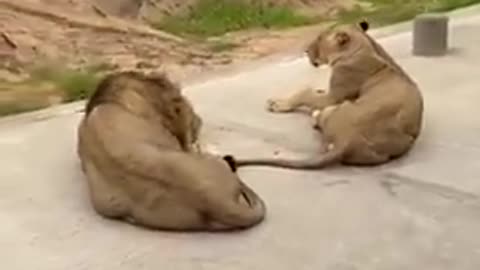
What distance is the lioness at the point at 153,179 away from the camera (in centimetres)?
351

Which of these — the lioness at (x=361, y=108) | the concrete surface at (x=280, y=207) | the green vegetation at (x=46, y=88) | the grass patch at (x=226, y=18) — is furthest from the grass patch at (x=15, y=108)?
the grass patch at (x=226, y=18)

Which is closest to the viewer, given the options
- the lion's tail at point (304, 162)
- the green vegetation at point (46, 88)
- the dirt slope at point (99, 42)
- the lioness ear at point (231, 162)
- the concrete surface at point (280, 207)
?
the concrete surface at point (280, 207)

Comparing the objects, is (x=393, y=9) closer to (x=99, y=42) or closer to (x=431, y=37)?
(x=431, y=37)

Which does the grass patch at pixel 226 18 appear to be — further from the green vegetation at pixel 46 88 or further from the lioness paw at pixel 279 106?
the lioness paw at pixel 279 106

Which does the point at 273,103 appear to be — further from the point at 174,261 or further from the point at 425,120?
the point at 174,261

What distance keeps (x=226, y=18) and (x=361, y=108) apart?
3.40 meters

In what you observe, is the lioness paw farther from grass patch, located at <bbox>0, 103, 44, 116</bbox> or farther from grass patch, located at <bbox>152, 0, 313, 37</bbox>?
grass patch, located at <bbox>152, 0, 313, 37</bbox>

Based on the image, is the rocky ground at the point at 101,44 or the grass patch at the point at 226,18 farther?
the grass patch at the point at 226,18

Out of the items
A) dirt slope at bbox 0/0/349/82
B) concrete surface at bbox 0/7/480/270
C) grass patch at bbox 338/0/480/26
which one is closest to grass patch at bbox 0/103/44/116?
concrete surface at bbox 0/7/480/270

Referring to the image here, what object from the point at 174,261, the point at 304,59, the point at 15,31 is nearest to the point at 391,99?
the point at 174,261

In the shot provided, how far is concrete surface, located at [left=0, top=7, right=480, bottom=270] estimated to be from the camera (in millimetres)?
3438

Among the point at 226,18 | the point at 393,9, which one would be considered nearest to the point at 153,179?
the point at 226,18

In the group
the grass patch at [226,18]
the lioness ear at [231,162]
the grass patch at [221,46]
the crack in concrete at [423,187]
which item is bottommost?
the grass patch at [226,18]

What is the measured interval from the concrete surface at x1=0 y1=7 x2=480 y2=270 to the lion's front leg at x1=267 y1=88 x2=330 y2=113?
7 cm
